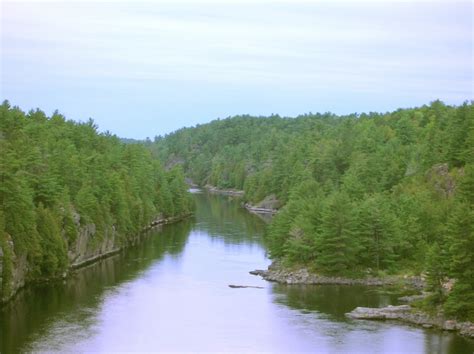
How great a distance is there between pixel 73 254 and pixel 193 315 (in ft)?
81.6

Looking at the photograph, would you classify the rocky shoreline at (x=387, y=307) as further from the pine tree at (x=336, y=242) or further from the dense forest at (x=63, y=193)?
the dense forest at (x=63, y=193)

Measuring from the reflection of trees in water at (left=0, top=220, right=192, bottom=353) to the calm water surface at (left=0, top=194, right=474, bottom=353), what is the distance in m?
0.08

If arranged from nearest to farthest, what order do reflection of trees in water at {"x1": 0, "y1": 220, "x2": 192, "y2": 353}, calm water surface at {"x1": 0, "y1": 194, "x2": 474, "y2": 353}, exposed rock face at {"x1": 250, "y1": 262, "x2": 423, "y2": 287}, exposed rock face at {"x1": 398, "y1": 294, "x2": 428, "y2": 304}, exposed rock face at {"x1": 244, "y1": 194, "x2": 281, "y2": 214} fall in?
calm water surface at {"x1": 0, "y1": 194, "x2": 474, "y2": 353} < reflection of trees in water at {"x1": 0, "y1": 220, "x2": 192, "y2": 353} < exposed rock face at {"x1": 398, "y1": 294, "x2": 428, "y2": 304} < exposed rock face at {"x1": 250, "y1": 262, "x2": 423, "y2": 287} < exposed rock face at {"x1": 244, "y1": 194, "x2": 281, "y2": 214}

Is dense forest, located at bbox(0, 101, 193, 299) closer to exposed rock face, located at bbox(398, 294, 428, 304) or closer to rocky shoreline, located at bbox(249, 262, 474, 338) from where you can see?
rocky shoreline, located at bbox(249, 262, 474, 338)

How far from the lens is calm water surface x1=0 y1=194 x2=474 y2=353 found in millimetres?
57562

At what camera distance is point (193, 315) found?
6662 cm

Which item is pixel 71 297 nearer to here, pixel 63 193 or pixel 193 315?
pixel 193 315

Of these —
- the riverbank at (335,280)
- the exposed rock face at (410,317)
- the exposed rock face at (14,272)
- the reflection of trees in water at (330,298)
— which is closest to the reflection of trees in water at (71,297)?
the exposed rock face at (14,272)

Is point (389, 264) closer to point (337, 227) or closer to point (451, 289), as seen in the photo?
point (337, 227)

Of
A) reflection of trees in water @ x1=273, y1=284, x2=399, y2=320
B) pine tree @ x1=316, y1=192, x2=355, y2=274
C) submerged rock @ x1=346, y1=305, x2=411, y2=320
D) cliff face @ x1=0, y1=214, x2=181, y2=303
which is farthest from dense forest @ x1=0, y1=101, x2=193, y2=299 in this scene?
submerged rock @ x1=346, y1=305, x2=411, y2=320

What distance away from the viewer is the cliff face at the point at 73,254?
64.8 metres

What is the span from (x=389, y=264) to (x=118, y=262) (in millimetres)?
30426

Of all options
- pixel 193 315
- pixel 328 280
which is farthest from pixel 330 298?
pixel 193 315

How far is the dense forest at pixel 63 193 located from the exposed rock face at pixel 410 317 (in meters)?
28.4
